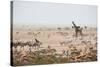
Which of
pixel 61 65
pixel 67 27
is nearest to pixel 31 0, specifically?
pixel 67 27

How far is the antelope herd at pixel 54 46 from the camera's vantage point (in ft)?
7.83

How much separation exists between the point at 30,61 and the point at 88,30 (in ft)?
2.90

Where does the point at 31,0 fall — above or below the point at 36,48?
above

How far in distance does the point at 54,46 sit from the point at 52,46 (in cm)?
3

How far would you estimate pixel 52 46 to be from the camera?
250 cm

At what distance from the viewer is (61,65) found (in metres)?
2.53

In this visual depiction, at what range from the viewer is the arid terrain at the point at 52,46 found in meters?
2.39

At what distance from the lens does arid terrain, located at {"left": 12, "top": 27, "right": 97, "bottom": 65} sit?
239 centimetres

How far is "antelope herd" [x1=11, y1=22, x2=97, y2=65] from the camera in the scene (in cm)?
239

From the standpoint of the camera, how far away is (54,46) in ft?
8.23
